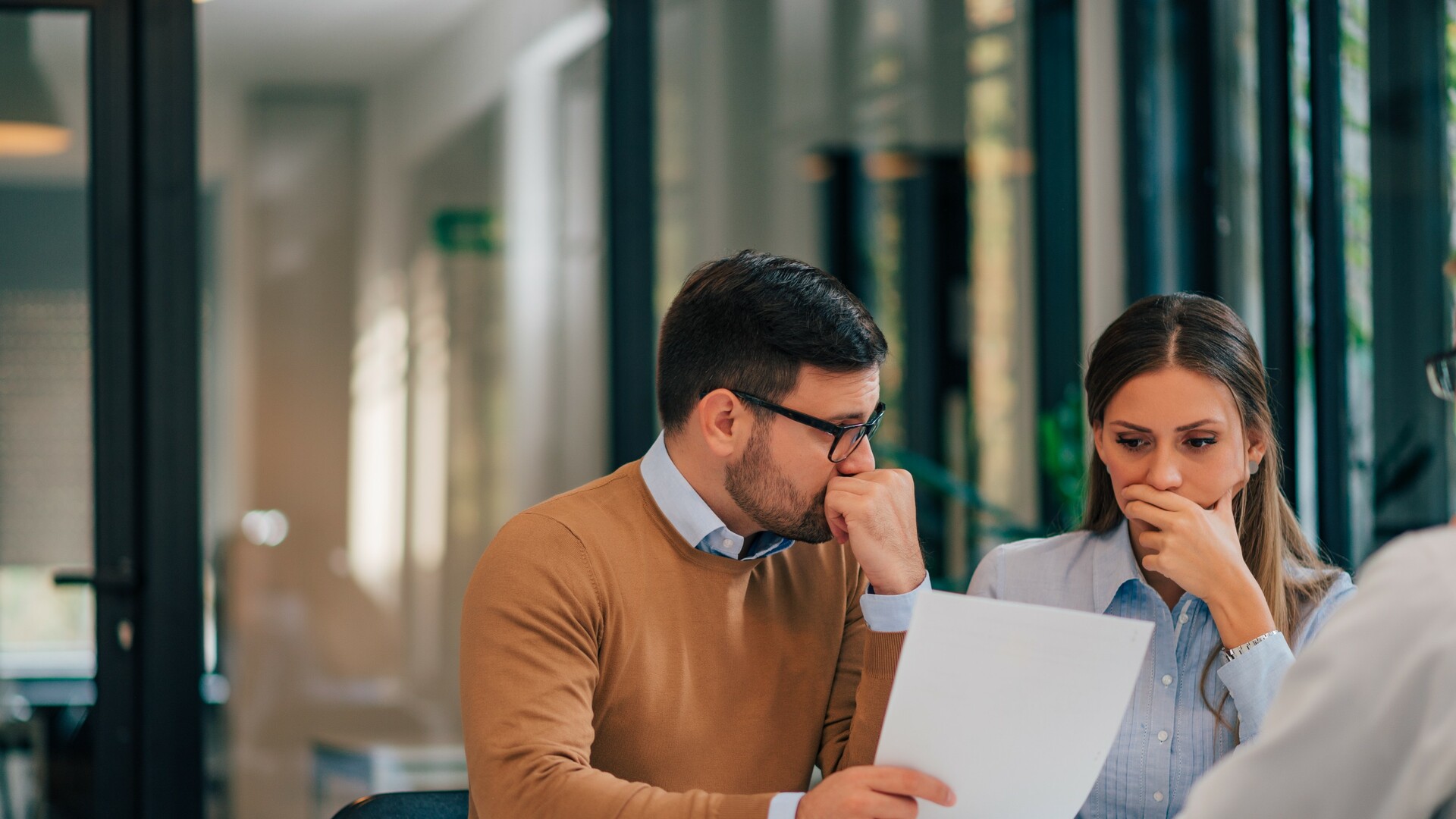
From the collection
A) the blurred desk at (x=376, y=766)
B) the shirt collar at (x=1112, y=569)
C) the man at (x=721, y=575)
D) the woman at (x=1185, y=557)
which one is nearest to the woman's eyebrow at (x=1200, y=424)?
the woman at (x=1185, y=557)

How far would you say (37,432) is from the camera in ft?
8.57

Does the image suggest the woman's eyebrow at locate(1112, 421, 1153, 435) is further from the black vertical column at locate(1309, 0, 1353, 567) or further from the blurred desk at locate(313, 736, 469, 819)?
the blurred desk at locate(313, 736, 469, 819)

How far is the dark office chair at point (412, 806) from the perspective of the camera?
4.92ft

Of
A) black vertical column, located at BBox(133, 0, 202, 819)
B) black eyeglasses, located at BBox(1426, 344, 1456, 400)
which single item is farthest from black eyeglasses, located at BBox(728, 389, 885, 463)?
black vertical column, located at BBox(133, 0, 202, 819)

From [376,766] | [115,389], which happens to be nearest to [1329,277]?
[376,766]

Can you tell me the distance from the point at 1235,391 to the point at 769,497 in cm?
61

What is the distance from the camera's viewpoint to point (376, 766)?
2951 millimetres

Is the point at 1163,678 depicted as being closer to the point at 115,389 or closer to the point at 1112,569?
the point at 1112,569

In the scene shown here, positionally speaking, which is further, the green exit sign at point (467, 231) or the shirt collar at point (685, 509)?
the green exit sign at point (467, 231)

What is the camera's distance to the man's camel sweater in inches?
51.3

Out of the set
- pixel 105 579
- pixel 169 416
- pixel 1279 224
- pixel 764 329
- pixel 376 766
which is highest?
pixel 1279 224

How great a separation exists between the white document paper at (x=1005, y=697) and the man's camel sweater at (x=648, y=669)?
0.68ft

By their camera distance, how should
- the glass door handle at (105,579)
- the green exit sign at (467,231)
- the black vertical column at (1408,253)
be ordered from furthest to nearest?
the green exit sign at (467,231), the glass door handle at (105,579), the black vertical column at (1408,253)

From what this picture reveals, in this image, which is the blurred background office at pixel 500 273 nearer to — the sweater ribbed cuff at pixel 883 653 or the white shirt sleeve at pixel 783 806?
the sweater ribbed cuff at pixel 883 653
